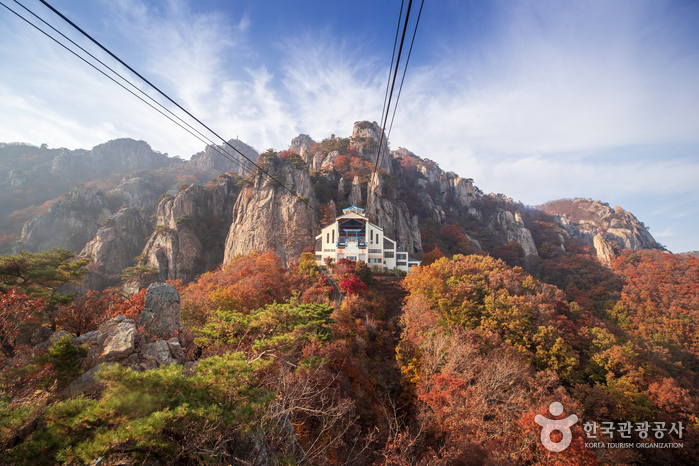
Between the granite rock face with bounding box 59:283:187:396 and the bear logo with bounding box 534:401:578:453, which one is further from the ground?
the granite rock face with bounding box 59:283:187:396

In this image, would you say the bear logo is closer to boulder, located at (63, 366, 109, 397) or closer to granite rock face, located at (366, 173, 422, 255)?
boulder, located at (63, 366, 109, 397)

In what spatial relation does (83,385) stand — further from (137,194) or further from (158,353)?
(137,194)

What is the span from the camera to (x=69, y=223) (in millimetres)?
43000

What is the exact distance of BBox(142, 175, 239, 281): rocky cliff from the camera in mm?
37000

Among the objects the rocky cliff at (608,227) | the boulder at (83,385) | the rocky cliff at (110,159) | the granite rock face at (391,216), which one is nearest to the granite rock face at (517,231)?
the rocky cliff at (608,227)

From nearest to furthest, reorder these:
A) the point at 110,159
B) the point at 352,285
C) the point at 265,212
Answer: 1. the point at 352,285
2. the point at 265,212
3. the point at 110,159

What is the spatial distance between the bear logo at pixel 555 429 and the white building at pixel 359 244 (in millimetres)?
20690

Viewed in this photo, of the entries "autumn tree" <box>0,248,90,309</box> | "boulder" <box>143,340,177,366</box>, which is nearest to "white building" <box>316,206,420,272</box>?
"autumn tree" <box>0,248,90,309</box>

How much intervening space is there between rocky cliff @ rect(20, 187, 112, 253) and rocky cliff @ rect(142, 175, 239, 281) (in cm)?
1454

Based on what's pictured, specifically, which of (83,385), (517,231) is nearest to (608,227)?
(517,231)

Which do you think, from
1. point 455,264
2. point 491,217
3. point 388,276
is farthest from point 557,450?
point 491,217

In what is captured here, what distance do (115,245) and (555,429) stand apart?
181 feet

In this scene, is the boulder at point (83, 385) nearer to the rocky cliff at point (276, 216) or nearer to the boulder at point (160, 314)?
the boulder at point (160, 314)

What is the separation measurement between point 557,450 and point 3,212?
7957 centimetres
